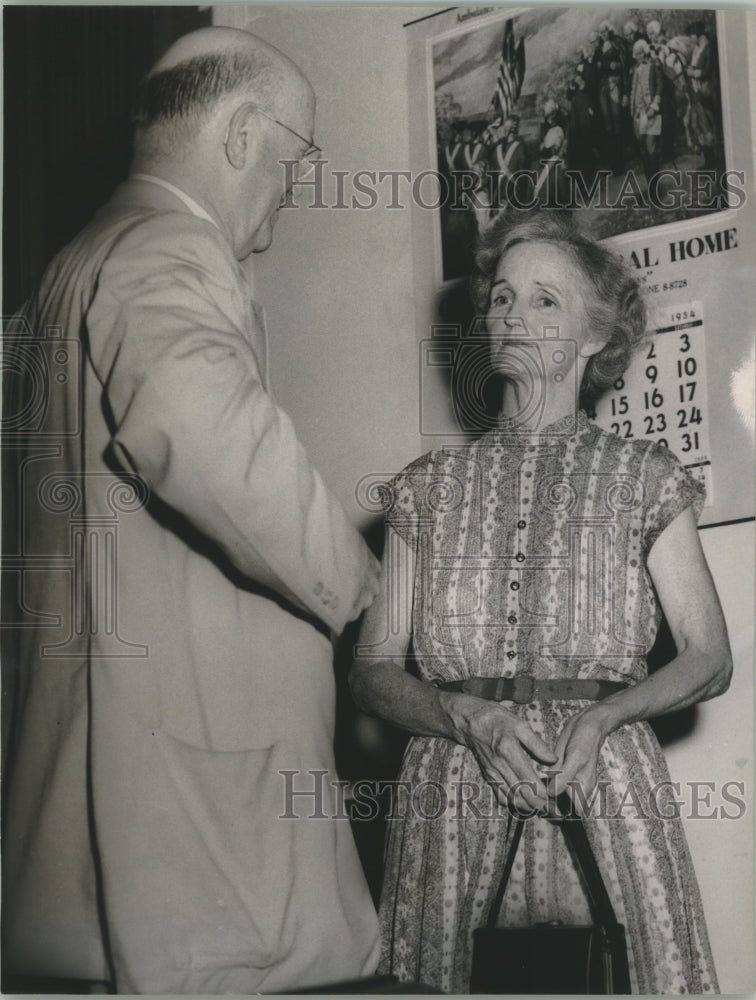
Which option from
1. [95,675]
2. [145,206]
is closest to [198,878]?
[95,675]

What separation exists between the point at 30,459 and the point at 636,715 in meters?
1.03

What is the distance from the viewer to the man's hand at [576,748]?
2.27m

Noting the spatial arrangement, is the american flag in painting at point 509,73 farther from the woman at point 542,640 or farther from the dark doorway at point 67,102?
the dark doorway at point 67,102

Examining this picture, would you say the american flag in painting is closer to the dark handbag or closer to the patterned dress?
the patterned dress

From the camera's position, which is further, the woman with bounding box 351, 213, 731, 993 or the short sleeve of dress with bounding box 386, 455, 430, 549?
the short sleeve of dress with bounding box 386, 455, 430, 549

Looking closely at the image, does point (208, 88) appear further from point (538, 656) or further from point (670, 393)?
point (538, 656)

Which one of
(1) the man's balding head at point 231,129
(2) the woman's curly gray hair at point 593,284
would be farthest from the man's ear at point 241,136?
(2) the woman's curly gray hair at point 593,284

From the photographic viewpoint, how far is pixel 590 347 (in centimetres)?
242

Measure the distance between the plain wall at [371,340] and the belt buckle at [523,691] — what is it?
0.78ft

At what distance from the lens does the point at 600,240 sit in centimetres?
245

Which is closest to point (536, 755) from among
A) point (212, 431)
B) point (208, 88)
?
point (212, 431)

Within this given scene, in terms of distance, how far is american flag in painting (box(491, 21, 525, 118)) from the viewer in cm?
252

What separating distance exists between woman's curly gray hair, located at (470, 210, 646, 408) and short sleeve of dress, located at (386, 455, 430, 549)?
286mm

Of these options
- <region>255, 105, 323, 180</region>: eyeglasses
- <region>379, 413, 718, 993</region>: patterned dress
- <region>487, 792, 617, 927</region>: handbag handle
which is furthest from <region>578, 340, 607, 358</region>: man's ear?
<region>487, 792, 617, 927</region>: handbag handle
